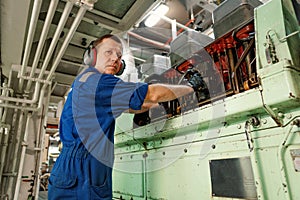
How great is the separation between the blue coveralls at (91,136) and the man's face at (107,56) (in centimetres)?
17

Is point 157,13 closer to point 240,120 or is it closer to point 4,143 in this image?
point 240,120

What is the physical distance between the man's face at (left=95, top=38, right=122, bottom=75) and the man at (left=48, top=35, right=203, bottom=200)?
15cm

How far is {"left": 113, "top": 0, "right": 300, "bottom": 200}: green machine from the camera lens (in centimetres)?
80

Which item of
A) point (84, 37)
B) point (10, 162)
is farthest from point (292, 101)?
point (10, 162)

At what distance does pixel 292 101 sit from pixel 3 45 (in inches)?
89.7

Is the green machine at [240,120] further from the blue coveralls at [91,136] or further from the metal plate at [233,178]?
the blue coveralls at [91,136]

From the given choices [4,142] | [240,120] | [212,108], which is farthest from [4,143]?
[240,120]

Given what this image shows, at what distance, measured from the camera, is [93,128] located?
114 centimetres

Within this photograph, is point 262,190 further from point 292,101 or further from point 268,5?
point 268,5

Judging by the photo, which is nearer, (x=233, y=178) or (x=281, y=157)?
A: (x=281, y=157)

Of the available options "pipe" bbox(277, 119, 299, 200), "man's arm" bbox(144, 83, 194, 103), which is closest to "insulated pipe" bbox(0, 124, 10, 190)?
"man's arm" bbox(144, 83, 194, 103)

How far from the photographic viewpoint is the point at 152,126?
1462 millimetres

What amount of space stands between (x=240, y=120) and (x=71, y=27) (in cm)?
132

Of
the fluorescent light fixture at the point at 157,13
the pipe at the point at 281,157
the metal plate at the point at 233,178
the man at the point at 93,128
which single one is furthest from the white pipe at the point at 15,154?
the pipe at the point at 281,157
